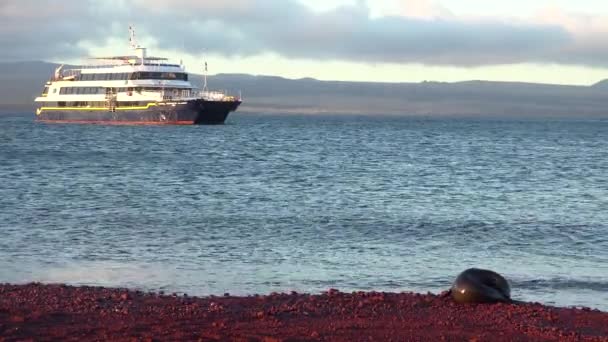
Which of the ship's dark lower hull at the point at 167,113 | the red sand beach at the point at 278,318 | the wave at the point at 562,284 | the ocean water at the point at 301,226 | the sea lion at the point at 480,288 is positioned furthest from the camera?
the ship's dark lower hull at the point at 167,113

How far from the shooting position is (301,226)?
23.0 metres

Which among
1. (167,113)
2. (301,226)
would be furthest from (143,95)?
(301,226)

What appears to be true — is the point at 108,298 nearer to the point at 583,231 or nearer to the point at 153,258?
the point at 153,258

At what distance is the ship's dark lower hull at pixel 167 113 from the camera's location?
290 ft

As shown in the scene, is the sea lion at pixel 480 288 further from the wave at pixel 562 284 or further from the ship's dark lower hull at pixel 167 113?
the ship's dark lower hull at pixel 167 113

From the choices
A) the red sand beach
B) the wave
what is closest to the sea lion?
the red sand beach

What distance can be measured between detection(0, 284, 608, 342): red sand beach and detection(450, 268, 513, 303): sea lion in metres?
0.16

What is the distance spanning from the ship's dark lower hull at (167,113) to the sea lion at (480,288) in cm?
7456

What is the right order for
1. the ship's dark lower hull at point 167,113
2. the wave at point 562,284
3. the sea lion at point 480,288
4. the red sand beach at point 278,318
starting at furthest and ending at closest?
the ship's dark lower hull at point 167,113
the wave at point 562,284
the sea lion at point 480,288
the red sand beach at point 278,318

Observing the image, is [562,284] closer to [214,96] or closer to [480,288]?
[480,288]

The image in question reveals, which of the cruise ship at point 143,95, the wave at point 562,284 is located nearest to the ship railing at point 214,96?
the cruise ship at point 143,95

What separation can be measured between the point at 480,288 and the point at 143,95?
259 feet

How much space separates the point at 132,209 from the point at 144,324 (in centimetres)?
1543

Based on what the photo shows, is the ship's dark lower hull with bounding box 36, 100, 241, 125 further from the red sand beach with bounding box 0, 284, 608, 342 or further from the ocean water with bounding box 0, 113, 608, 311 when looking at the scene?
the red sand beach with bounding box 0, 284, 608, 342
